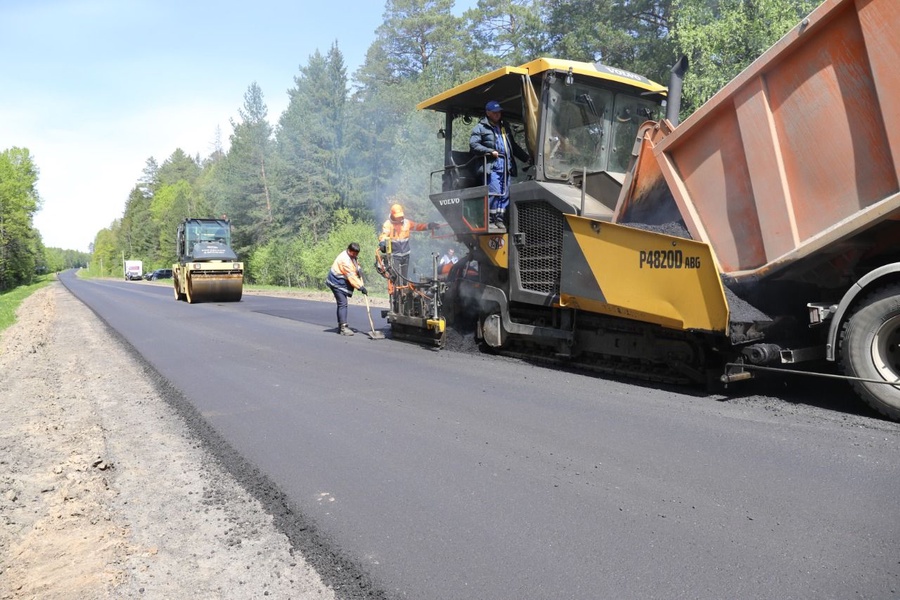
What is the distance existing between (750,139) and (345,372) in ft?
14.5

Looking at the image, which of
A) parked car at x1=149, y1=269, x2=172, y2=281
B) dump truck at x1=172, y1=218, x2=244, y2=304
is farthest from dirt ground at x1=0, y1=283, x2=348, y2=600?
parked car at x1=149, y1=269, x2=172, y2=281

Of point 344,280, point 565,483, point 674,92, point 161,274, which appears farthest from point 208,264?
point 161,274

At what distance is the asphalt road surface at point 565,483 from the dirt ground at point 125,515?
0.18 m

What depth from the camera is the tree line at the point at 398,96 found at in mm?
15656

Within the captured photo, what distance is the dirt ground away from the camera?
2.68m

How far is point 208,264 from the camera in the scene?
19969mm

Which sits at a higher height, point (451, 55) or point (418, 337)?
point (451, 55)

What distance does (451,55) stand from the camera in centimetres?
3391

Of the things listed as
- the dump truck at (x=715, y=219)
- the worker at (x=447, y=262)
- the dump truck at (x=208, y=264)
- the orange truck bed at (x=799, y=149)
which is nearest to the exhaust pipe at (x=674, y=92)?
the dump truck at (x=715, y=219)

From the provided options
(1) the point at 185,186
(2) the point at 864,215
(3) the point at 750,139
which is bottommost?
(2) the point at 864,215

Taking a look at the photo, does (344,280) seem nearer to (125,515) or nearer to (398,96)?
(125,515)

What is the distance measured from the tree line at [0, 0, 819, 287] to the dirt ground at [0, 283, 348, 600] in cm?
652

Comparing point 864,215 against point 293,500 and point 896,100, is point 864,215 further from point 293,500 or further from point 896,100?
point 293,500

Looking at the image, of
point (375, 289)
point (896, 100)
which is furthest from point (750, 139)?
point (375, 289)
